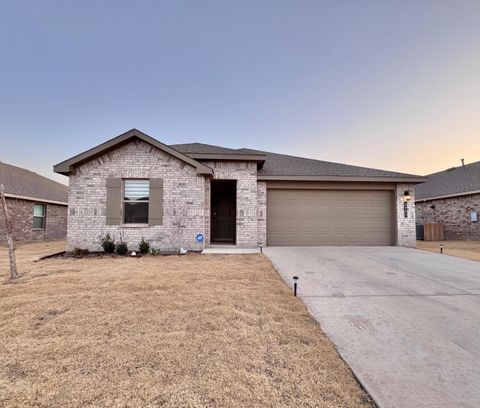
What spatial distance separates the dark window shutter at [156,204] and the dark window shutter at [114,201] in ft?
3.81

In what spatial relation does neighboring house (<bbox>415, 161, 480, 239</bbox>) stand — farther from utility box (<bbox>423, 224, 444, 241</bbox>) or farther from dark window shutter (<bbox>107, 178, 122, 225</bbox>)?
dark window shutter (<bbox>107, 178, 122, 225</bbox>)

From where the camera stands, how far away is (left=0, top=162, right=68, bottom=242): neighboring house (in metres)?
13.5

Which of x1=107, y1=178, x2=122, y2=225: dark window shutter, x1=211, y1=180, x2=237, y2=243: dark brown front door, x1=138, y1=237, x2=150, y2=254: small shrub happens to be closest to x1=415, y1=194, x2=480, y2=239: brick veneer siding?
x1=211, y1=180, x2=237, y2=243: dark brown front door

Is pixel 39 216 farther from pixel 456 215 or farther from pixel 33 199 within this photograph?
pixel 456 215

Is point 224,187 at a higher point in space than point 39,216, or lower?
higher

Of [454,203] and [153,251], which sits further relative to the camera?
[454,203]

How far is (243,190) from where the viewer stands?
10211 millimetres

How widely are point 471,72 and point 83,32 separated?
1690 centimetres

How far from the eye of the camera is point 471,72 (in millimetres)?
9984

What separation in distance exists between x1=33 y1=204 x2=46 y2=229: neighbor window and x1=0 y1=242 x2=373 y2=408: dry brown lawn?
13.0 metres

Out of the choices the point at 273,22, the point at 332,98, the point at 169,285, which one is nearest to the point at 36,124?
the point at 273,22

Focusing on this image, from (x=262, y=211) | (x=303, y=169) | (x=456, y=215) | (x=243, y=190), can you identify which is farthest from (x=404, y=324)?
(x=456, y=215)

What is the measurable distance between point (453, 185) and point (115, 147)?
21.5 meters

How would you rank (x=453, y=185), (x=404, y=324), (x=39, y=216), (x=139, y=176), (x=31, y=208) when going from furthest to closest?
(x=453, y=185) → (x=39, y=216) → (x=31, y=208) → (x=139, y=176) → (x=404, y=324)
